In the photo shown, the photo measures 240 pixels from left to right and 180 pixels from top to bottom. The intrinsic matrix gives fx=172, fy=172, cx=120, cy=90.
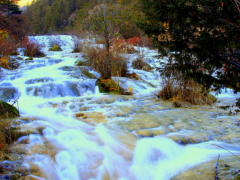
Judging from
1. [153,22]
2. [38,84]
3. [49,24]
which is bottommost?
[38,84]

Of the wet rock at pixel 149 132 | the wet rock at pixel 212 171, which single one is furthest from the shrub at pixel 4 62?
the wet rock at pixel 212 171

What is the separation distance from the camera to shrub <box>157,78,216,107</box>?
609 cm

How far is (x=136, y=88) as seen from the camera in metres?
8.87

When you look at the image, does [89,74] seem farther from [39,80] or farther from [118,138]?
[118,138]

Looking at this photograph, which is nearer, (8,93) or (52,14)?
(8,93)

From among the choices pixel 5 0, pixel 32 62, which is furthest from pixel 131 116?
pixel 5 0

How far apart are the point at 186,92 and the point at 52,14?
5970 cm

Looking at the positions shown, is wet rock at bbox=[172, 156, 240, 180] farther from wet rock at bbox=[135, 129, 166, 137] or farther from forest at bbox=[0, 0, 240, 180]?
wet rock at bbox=[135, 129, 166, 137]

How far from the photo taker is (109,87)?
8.19 metres

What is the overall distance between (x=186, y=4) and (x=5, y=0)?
2734cm

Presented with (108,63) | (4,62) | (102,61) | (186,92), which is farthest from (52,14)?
(186,92)

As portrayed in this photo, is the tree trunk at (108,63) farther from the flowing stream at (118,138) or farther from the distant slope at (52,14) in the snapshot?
the distant slope at (52,14)

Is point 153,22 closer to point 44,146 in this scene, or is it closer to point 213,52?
point 213,52

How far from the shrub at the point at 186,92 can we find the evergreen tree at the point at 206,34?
3.71 m
